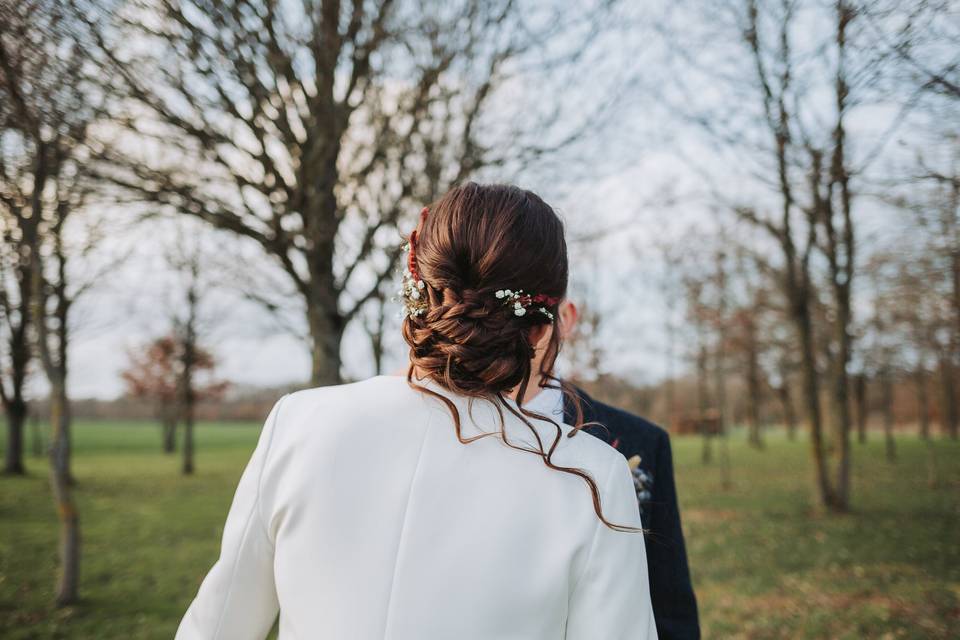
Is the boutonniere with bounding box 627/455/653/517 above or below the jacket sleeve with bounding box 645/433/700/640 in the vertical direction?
above

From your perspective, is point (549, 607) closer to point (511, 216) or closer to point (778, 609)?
point (511, 216)

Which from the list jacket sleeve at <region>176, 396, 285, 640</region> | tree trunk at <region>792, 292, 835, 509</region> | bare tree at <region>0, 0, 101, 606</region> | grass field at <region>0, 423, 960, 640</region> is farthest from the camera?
tree trunk at <region>792, 292, 835, 509</region>

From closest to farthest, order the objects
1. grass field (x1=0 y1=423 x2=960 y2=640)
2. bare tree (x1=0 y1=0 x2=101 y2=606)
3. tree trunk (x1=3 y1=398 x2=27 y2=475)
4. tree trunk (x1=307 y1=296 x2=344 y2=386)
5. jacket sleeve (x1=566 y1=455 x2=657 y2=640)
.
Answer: jacket sleeve (x1=566 y1=455 x2=657 y2=640) < bare tree (x1=0 y1=0 x2=101 y2=606) < grass field (x1=0 y1=423 x2=960 y2=640) < tree trunk (x1=307 y1=296 x2=344 y2=386) < tree trunk (x1=3 y1=398 x2=27 y2=475)

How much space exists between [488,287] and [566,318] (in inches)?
16.2

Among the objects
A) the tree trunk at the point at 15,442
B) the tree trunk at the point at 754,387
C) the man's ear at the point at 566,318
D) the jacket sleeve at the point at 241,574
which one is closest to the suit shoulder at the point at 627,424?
the man's ear at the point at 566,318

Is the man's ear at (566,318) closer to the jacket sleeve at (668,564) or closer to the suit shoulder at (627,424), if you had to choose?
the suit shoulder at (627,424)

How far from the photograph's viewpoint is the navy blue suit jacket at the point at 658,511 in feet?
5.94

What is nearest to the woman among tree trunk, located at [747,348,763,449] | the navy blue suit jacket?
A: the navy blue suit jacket

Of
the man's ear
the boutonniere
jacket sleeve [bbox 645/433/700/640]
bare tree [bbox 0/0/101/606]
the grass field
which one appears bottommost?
the grass field

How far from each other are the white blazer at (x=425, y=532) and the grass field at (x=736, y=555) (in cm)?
537

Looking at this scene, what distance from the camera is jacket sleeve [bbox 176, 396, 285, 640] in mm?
1275

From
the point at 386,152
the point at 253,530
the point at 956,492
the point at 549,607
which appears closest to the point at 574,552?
the point at 549,607

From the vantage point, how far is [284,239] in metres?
5.48

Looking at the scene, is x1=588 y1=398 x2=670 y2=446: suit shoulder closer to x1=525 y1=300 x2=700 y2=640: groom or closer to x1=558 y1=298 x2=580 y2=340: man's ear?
x1=525 y1=300 x2=700 y2=640: groom
